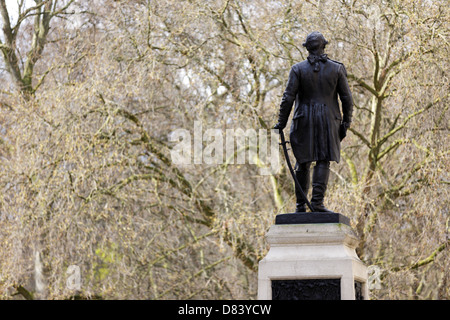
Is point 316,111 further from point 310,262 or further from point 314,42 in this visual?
point 310,262

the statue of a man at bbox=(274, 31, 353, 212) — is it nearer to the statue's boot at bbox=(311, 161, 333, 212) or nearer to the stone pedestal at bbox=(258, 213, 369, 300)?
the statue's boot at bbox=(311, 161, 333, 212)

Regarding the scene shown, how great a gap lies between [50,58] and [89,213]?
4.74m

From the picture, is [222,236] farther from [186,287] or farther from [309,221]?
[309,221]

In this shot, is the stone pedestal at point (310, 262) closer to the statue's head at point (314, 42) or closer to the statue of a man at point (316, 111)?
the statue of a man at point (316, 111)

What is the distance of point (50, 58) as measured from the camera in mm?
16969

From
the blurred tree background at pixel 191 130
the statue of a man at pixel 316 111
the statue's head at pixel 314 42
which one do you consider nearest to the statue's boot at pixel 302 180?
the statue of a man at pixel 316 111

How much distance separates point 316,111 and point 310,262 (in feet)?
4.68

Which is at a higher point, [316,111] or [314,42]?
[314,42]

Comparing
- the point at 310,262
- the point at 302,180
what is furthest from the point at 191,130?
the point at 310,262

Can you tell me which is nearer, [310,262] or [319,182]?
[310,262]

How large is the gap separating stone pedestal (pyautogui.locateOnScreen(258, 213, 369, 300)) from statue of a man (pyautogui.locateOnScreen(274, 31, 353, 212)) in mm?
338

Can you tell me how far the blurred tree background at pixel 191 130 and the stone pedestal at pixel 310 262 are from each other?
184 inches

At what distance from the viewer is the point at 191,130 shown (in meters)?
15.2

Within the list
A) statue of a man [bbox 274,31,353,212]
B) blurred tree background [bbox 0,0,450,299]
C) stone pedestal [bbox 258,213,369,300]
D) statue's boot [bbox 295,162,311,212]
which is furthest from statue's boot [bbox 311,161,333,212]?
blurred tree background [bbox 0,0,450,299]
